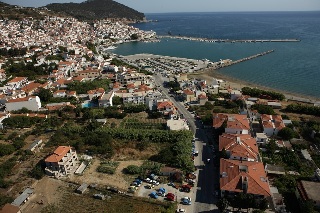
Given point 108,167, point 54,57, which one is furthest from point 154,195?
point 54,57

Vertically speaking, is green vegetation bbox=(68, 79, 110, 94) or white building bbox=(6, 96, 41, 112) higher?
green vegetation bbox=(68, 79, 110, 94)

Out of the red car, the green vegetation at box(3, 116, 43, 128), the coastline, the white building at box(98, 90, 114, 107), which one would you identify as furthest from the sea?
the green vegetation at box(3, 116, 43, 128)

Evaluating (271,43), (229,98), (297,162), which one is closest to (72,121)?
→ (229,98)

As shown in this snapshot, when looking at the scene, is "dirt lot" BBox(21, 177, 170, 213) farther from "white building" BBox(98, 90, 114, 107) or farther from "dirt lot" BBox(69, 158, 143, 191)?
"white building" BBox(98, 90, 114, 107)

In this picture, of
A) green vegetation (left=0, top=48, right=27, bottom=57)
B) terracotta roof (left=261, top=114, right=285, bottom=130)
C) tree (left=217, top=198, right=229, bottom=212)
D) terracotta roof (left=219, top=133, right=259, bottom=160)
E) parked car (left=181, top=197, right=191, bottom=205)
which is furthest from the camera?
green vegetation (left=0, top=48, right=27, bottom=57)

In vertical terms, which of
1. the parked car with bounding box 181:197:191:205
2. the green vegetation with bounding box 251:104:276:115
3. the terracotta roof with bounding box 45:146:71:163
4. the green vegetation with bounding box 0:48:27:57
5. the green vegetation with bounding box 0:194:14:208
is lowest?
the green vegetation with bounding box 0:194:14:208

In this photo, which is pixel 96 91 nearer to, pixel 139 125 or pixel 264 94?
pixel 139 125

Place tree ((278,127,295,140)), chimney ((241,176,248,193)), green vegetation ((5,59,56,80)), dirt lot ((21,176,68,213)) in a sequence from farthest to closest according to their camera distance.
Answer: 1. green vegetation ((5,59,56,80))
2. tree ((278,127,295,140))
3. dirt lot ((21,176,68,213))
4. chimney ((241,176,248,193))
